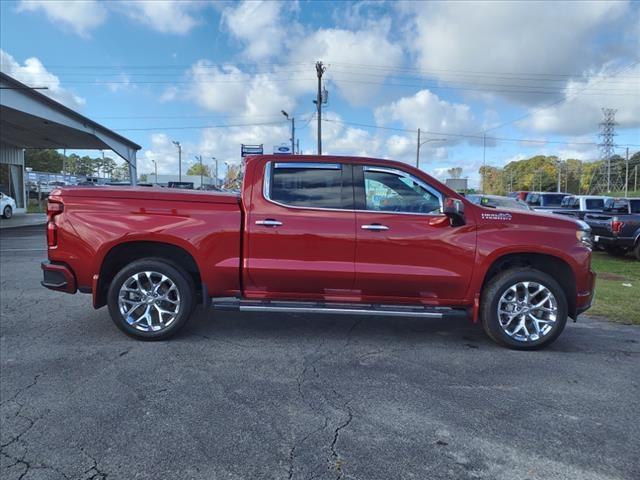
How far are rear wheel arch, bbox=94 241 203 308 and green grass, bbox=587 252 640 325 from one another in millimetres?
5361

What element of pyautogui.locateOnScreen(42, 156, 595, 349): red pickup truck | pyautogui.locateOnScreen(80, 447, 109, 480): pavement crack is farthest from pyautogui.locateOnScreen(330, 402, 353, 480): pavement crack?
pyautogui.locateOnScreen(42, 156, 595, 349): red pickup truck

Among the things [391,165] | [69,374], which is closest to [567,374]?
[391,165]

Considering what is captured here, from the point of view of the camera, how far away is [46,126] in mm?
25422

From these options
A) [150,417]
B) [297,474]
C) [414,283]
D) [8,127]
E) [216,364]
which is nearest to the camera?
[297,474]

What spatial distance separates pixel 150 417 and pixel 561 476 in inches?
105

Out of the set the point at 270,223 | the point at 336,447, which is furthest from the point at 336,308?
the point at 336,447

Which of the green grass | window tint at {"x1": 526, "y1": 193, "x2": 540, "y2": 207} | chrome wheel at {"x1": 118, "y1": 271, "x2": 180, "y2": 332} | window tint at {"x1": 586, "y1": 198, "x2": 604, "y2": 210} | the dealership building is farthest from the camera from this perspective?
window tint at {"x1": 526, "y1": 193, "x2": 540, "y2": 207}

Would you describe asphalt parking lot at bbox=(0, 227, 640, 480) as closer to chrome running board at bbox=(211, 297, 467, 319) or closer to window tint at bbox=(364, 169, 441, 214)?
chrome running board at bbox=(211, 297, 467, 319)

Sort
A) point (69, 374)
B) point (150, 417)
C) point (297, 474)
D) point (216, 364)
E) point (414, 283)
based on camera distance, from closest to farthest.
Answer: point (297, 474), point (150, 417), point (69, 374), point (216, 364), point (414, 283)

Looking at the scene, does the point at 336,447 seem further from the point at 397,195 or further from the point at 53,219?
the point at 53,219

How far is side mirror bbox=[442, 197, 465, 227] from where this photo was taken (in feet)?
15.4

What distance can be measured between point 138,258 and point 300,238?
1.85 m

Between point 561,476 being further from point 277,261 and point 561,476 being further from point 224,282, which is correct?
point 224,282

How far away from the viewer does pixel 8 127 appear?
25.8 metres
